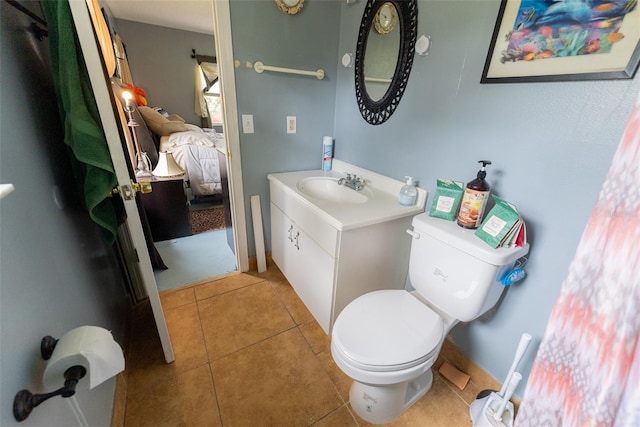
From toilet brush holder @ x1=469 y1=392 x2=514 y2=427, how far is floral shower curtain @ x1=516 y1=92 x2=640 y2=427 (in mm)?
552

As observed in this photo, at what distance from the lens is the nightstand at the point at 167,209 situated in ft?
7.30

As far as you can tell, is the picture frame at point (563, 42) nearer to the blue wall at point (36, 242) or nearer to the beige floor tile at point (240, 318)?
the blue wall at point (36, 242)

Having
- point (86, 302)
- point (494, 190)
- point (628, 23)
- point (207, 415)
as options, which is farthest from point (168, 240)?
point (628, 23)

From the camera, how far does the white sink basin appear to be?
1572mm

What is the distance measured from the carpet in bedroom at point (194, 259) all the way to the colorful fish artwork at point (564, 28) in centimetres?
205

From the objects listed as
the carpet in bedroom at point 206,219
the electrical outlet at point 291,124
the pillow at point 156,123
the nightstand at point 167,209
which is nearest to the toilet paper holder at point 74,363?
the electrical outlet at point 291,124

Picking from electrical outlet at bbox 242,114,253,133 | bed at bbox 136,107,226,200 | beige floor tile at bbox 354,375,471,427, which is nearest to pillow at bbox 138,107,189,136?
bed at bbox 136,107,226,200

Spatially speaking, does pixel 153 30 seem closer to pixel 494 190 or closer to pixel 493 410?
pixel 494 190

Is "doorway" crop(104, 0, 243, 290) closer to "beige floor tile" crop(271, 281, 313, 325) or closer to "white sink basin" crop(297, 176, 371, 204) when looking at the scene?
"beige floor tile" crop(271, 281, 313, 325)

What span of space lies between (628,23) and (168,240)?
2.93 meters

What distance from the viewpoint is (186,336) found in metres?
1.41

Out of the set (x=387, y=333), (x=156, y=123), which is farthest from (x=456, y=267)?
(x=156, y=123)

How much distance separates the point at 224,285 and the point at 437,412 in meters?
1.44

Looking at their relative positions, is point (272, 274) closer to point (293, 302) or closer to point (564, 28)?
point (293, 302)
